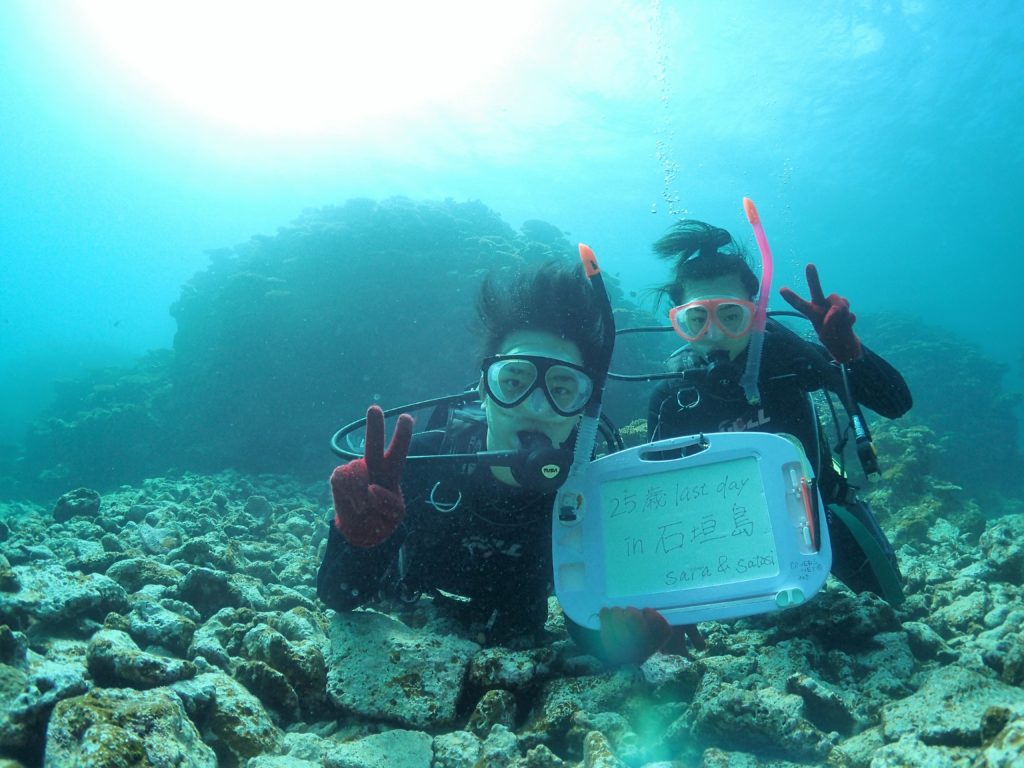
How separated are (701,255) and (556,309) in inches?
68.8

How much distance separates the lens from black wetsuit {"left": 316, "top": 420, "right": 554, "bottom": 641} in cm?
303

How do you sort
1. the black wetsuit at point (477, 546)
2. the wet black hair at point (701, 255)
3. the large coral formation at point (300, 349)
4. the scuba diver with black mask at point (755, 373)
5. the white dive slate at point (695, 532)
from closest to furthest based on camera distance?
the white dive slate at point (695, 532)
the black wetsuit at point (477, 546)
the scuba diver with black mask at point (755, 373)
the wet black hair at point (701, 255)
the large coral formation at point (300, 349)

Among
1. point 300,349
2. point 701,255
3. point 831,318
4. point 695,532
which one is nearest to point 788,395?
point 831,318

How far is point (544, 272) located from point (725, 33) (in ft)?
85.9

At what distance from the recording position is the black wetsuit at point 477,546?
303 cm

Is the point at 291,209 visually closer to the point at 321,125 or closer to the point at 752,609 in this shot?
the point at 321,125

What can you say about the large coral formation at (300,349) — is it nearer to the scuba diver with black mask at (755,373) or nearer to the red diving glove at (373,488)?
the scuba diver with black mask at (755,373)

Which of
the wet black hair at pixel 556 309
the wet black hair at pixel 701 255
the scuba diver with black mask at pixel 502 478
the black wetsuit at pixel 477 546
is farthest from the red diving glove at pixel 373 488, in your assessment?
the wet black hair at pixel 701 255

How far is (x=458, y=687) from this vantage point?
232 centimetres

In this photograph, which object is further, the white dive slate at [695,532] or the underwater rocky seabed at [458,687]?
the white dive slate at [695,532]

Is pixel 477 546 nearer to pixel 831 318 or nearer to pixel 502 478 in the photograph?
pixel 502 478

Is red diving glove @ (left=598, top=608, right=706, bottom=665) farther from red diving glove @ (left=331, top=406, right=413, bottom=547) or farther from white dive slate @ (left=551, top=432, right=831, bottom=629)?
red diving glove @ (left=331, top=406, right=413, bottom=547)

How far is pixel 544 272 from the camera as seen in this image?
3.20 m

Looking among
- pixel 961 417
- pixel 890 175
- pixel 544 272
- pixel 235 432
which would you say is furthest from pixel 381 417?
pixel 890 175
